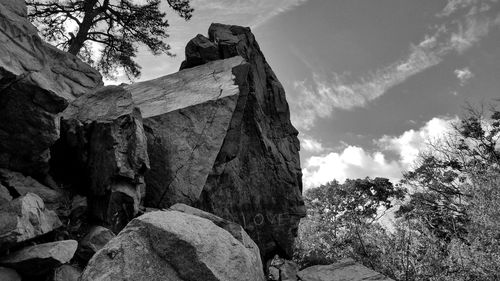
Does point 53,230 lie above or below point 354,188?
below

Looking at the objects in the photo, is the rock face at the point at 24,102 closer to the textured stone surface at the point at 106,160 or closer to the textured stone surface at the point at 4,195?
the textured stone surface at the point at 4,195

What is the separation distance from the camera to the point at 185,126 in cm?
1357

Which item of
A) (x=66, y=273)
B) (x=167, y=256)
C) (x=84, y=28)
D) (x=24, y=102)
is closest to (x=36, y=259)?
(x=66, y=273)

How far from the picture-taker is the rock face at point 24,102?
8648mm

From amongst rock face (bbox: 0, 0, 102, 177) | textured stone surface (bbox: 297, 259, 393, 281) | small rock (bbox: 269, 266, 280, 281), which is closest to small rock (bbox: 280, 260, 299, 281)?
small rock (bbox: 269, 266, 280, 281)

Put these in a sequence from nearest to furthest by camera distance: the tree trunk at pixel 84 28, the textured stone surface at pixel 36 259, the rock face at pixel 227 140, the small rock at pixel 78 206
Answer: the textured stone surface at pixel 36 259
the small rock at pixel 78 206
the rock face at pixel 227 140
the tree trunk at pixel 84 28

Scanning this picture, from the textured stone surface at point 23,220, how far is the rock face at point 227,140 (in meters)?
4.10

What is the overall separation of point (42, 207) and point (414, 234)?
76.5ft

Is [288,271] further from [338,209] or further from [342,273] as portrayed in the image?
[338,209]

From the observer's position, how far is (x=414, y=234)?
2420cm

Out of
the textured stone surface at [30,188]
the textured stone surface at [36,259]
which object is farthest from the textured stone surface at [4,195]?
the textured stone surface at [36,259]

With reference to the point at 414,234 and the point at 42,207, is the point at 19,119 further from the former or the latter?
the point at 414,234

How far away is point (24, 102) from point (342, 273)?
13309 mm

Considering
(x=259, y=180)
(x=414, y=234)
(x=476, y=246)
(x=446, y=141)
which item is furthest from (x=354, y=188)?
(x=259, y=180)
